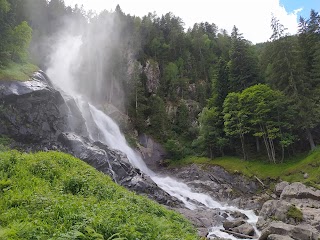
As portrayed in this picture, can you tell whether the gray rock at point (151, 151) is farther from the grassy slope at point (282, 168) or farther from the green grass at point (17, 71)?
the green grass at point (17, 71)

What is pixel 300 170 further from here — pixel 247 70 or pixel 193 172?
pixel 247 70

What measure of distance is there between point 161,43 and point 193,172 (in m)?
42.2

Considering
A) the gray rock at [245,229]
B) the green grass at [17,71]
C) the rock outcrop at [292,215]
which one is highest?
A: the green grass at [17,71]

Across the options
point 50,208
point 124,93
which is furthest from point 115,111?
point 50,208

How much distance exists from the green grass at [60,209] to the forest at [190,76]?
25844 mm

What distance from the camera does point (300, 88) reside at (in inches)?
1485

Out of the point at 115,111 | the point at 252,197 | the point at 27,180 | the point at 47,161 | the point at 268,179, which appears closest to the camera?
the point at 27,180

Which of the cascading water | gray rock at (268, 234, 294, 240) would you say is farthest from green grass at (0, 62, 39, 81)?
gray rock at (268, 234, 294, 240)

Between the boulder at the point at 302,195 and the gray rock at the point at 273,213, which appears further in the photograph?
the boulder at the point at 302,195

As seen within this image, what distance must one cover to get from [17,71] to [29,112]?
20.5 ft

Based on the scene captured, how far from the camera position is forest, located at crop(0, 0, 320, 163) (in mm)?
37625

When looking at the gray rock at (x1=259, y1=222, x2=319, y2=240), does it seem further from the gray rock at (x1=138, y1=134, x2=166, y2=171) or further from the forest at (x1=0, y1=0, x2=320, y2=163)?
the gray rock at (x1=138, y1=134, x2=166, y2=171)

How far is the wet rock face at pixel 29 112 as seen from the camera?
89.8 ft

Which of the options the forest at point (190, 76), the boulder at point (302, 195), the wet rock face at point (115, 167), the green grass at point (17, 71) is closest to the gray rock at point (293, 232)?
the boulder at point (302, 195)
